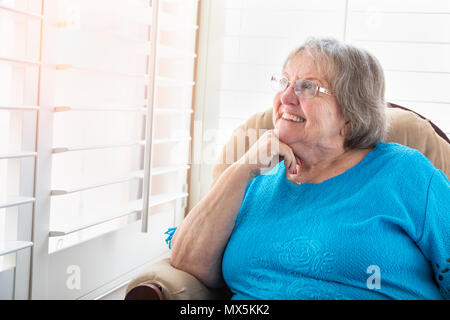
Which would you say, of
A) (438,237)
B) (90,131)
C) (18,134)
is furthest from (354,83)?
(90,131)

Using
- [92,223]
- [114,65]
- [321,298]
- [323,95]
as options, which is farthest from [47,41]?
[321,298]

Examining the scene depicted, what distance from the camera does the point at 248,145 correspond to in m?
1.81

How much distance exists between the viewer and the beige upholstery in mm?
1352

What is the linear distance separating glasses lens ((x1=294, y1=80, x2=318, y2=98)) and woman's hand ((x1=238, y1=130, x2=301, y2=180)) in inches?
5.8

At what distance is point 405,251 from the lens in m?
1.27

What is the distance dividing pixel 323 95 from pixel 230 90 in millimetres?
1746

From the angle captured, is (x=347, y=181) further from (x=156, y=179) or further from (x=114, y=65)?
(x=156, y=179)

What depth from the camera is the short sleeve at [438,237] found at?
4.10 ft

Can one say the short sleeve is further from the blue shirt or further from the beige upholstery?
the beige upholstery

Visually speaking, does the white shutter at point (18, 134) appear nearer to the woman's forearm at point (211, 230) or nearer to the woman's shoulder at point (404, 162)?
the woman's forearm at point (211, 230)

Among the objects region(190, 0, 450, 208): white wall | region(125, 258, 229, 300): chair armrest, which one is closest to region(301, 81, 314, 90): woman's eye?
region(125, 258, 229, 300): chair armrest

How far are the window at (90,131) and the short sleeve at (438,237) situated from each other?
128 cm

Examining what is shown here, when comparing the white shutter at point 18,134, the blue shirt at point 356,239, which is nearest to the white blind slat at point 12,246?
the white shutter at point 18,134
